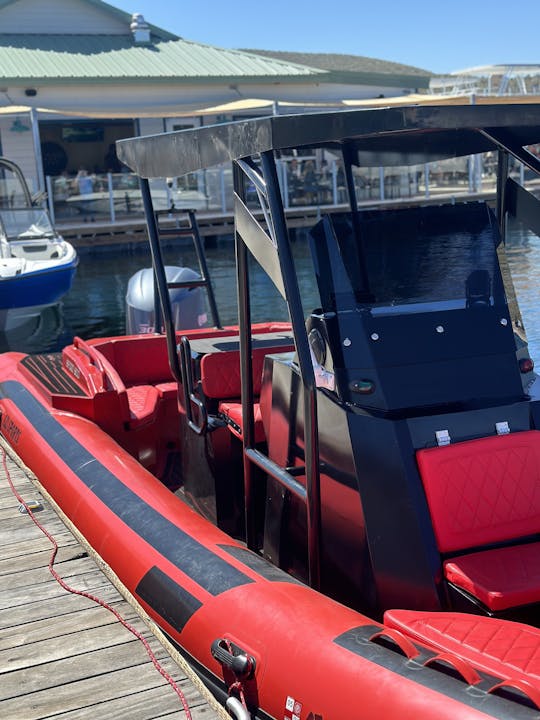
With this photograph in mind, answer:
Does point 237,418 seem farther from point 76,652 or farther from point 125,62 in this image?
point 125,62

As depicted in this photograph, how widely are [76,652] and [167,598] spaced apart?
365 millimetres

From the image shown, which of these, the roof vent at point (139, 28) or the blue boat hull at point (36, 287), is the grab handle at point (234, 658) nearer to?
the blue boat hull at point (36, 287)

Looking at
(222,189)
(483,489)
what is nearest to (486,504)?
(483,489)

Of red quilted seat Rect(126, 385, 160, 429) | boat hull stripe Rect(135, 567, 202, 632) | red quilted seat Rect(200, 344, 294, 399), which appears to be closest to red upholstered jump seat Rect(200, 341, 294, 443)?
red quilted seat Rect(200, 344, 294, 399)

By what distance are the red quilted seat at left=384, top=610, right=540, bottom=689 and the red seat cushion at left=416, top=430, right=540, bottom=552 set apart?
0.37 m

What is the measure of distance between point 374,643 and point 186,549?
104cm

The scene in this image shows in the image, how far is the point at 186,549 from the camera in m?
3.52

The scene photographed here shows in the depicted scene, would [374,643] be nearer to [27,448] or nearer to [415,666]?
[415,666]

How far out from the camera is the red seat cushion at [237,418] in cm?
430

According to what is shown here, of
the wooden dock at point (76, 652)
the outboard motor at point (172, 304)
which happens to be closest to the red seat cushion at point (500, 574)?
the wooden dock at point (76, 652)

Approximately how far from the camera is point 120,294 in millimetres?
17766

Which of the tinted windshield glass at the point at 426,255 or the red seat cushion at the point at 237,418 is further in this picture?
the red seat cushion at the point at 237,418

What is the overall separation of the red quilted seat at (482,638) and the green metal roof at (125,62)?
23.6 meters

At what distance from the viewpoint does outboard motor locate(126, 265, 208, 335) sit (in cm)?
917
